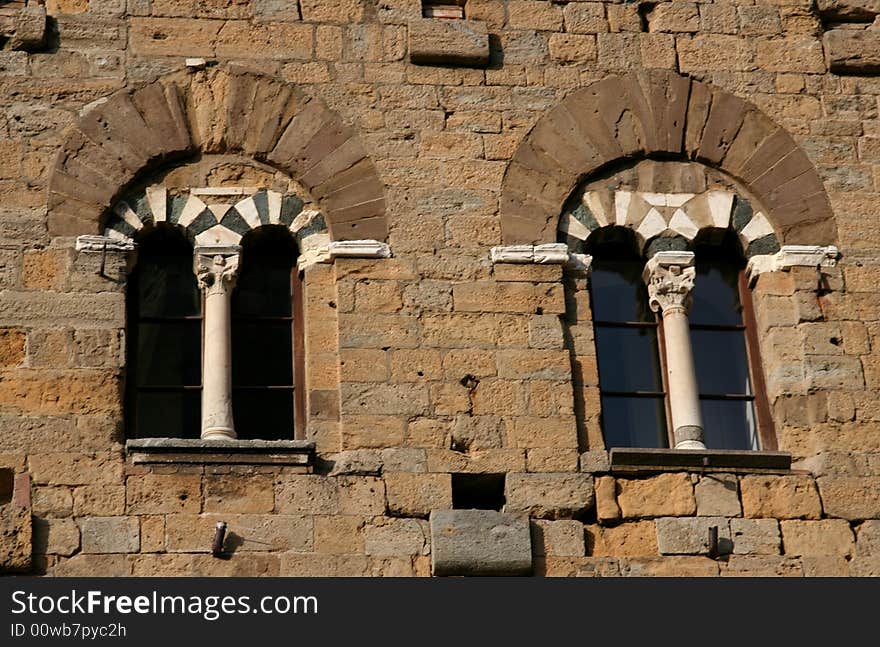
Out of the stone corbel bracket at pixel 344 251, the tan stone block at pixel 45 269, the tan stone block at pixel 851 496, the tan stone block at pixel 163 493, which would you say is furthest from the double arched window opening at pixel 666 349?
the tan stone block at pixel 45 269

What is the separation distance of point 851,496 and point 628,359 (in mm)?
1751

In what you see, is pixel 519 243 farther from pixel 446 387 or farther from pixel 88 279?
pixel 88 279

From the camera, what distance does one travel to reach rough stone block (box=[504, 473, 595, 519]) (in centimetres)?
1556

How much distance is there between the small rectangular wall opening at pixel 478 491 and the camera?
15.6m

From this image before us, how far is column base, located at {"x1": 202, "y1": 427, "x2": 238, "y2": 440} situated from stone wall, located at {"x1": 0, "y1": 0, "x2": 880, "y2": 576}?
0.79ft

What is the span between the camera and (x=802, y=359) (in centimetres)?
1644

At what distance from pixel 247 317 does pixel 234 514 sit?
1579 millimetres

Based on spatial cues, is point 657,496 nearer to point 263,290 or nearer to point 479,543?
point 479,543

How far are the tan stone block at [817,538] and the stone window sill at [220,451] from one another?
116 inches

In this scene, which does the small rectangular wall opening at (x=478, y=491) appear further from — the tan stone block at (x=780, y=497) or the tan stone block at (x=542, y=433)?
the tan stone block at (x=780, y=497)
